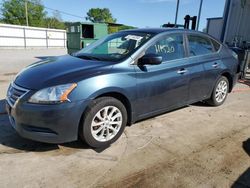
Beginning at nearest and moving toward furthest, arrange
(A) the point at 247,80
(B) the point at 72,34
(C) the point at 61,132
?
(C) the point at 61,132, (A) the point at 247,80, (B) the point at 72,34

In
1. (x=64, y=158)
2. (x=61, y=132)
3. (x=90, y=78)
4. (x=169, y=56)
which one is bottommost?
(x=64, y=158)

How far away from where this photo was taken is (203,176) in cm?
249

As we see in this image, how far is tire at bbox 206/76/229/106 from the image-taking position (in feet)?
15.3

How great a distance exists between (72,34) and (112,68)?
10043mm

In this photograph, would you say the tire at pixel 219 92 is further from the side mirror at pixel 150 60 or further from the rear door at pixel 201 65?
the side mirror at pixel 150 60

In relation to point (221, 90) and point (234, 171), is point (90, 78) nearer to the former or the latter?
point (234, 171)

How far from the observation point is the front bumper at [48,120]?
2.55m

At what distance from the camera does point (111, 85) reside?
2881 mm

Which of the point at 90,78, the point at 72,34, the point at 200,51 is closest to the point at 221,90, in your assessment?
the point at 200,51

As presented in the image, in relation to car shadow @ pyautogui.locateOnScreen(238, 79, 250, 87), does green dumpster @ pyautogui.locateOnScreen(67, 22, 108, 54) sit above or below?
above

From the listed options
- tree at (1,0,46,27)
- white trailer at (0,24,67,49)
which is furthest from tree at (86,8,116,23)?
white trailer at (0,24,67,49)

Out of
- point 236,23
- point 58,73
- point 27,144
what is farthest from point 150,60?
point 236,23

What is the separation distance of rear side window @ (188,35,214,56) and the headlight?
2.39 meters

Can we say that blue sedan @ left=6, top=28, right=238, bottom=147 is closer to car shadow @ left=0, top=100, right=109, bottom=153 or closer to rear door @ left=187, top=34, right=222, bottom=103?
rear door @ left=187, top=34, right=222, bottom=103
